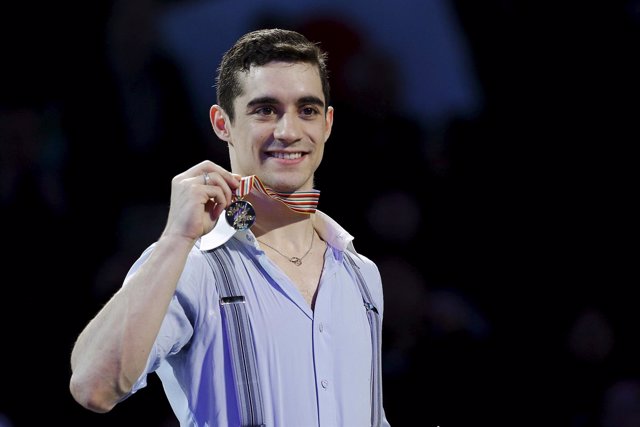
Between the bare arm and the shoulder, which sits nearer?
the bare arm

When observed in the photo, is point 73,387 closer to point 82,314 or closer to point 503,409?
point 82,314

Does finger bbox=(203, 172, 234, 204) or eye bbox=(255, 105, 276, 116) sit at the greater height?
eye bbox=(255, 105, 276, 116)

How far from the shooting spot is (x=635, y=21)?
15.8 feet

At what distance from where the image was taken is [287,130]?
2445 millimetres

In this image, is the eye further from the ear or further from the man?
the ear

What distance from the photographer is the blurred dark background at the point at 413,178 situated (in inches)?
142

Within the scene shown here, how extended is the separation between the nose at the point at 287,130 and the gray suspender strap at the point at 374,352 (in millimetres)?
485

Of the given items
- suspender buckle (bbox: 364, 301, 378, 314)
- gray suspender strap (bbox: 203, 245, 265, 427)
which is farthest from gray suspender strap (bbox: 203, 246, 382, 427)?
suspender buckle (bbox: 364, 301, 378, 314)

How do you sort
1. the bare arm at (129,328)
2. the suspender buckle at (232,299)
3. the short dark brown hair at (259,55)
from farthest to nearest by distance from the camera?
the short dark brown hair at (259,55) < the suspender buckle at (232,299) < the bare arm at (129,328)

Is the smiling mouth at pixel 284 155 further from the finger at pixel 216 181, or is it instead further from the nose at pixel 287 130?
the finger at pixel 216 181

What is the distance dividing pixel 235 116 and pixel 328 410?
36.4 inches

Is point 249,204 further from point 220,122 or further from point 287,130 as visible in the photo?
point 220,122

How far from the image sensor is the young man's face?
247 cm

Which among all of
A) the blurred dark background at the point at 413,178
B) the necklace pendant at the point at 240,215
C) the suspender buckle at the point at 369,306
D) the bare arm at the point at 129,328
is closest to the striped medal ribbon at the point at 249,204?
the necklace pendant at the point at 240,215
